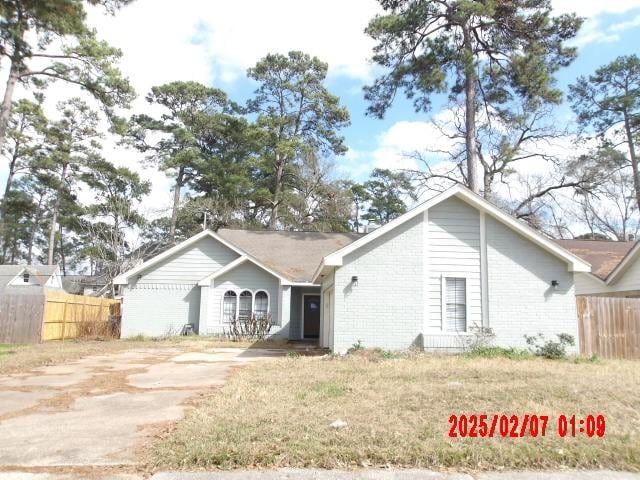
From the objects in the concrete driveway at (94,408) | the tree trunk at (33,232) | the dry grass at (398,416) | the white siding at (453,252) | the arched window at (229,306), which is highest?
the tree trunk at (33,232)

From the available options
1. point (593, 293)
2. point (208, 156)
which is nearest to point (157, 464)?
point (593, 293)

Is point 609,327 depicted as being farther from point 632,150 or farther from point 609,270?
point 632,150

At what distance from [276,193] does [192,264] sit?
15323 mm

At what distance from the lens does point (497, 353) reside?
12266mm

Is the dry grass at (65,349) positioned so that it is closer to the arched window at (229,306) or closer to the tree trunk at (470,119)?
the arched window at (229,306)

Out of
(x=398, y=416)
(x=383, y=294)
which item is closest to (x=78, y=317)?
(x=383, y=294)

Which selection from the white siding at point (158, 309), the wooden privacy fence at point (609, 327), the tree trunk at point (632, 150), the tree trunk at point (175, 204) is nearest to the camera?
the wooden privacy fence at point (609, 327)

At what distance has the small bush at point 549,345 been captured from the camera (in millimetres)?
12367

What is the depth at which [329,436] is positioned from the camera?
17.5 feet

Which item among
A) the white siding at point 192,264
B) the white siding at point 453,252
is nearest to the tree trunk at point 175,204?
the white siding at point 192,264

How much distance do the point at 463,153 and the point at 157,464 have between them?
23.0 meters

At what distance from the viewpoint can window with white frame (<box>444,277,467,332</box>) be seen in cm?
1297

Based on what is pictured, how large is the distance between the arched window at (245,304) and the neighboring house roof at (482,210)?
8.44 metres

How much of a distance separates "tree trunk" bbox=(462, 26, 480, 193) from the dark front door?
826 cm
